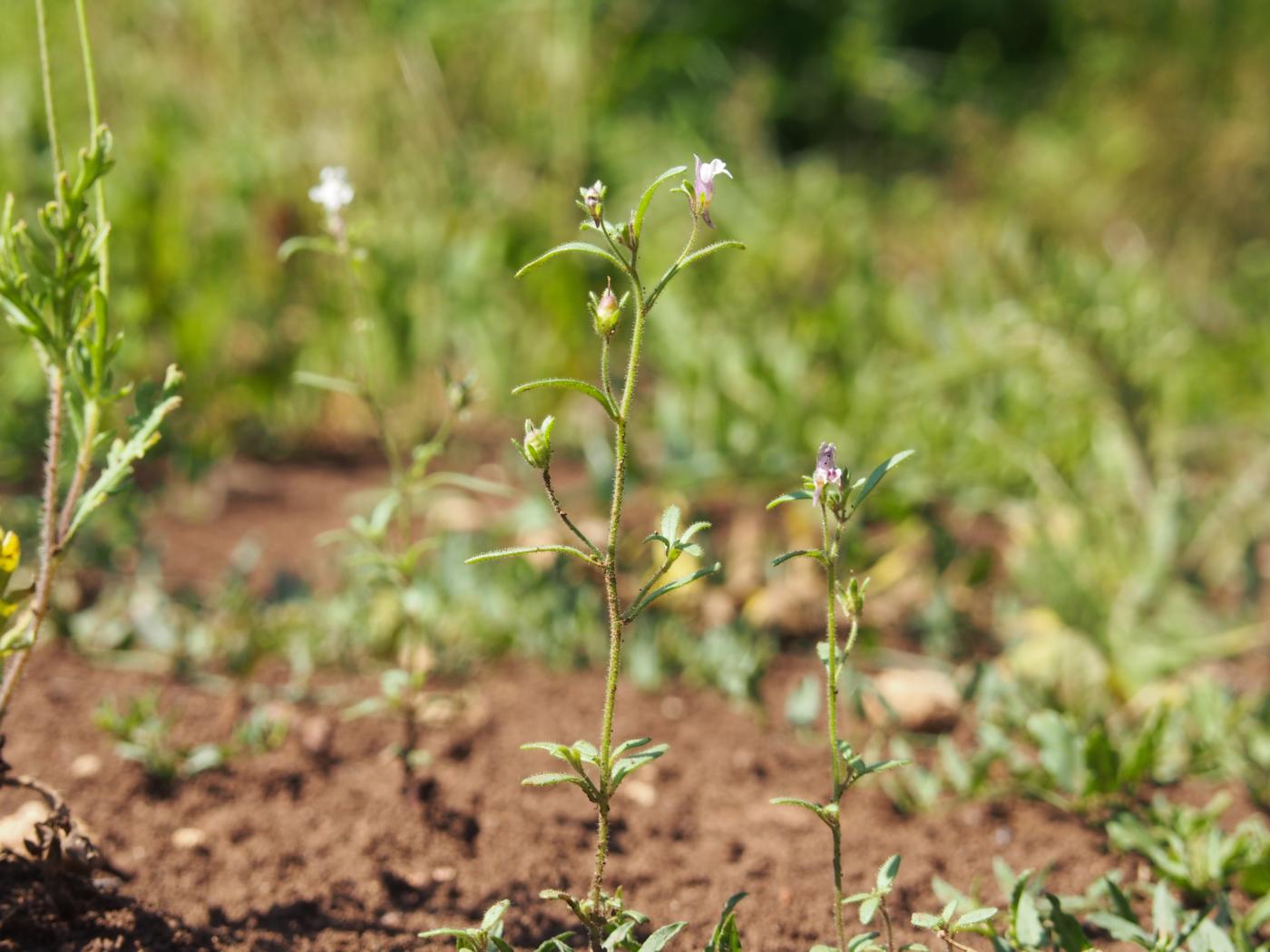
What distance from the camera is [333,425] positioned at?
3.91 metres

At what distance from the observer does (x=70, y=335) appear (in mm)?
1430

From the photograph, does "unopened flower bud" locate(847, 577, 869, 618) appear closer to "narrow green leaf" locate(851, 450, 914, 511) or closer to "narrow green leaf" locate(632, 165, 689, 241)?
"narrow green leaf" locate(851, 450, 914, 511)

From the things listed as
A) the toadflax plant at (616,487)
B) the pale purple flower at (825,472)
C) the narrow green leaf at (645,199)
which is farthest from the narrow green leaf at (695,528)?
the narrow green leaf at (645,199)

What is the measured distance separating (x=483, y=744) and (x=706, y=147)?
427cm

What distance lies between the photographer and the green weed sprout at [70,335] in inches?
54.6

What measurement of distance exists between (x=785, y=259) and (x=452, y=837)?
9.52 feet

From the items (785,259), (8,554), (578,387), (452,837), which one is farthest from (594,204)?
(785,259)

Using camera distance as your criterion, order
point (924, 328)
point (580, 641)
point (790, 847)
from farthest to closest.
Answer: point (924, 328), point (580, 641), point (790, 847)

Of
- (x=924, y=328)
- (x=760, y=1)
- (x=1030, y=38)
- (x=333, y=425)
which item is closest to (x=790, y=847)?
(x=924, y=328)

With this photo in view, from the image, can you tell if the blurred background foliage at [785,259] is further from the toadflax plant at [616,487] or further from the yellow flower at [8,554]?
the yellow flower at [8,554]

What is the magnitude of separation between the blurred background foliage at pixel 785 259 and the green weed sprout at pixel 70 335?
1.60 m

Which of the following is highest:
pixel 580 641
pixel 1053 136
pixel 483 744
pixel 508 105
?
pixel 1053 136

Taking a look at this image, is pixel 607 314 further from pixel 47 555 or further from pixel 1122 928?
pixel 1122 928

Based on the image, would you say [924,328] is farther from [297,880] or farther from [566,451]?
[297,880]
